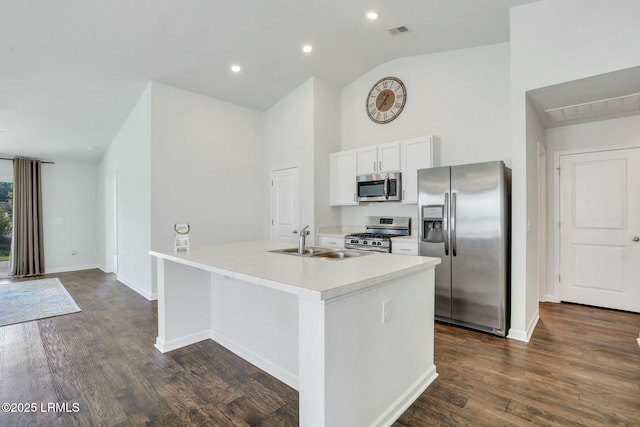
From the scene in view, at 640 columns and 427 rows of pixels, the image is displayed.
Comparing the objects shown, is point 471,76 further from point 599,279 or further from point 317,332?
point 317,332

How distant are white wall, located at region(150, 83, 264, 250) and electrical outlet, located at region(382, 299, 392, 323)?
144 inches

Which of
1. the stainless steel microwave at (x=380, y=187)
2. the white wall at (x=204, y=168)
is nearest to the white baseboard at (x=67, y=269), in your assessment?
the white wall at (x=204, y=168)

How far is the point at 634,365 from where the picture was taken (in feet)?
8.02

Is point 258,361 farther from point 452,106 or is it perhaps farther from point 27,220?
point 27,220

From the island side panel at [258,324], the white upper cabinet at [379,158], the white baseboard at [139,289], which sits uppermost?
the white upper cabinet at [379,158]

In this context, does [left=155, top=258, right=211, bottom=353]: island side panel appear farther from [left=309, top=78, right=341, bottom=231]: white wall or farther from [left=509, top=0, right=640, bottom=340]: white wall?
[left=509, top=0, right=640, bottom=340]: white wall

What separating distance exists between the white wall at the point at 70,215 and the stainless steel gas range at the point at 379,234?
21.3 ft

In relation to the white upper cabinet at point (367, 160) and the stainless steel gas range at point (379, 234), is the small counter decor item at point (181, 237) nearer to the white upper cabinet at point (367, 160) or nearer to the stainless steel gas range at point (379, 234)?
the stainless steel gas range at point (379, 234)

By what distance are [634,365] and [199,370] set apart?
11.0 feet

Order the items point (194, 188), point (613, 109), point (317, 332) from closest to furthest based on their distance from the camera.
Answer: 1. point (317, 332)
2. point (613, 109)
3. point (194, 188)

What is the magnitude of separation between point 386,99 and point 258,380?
13.3ft

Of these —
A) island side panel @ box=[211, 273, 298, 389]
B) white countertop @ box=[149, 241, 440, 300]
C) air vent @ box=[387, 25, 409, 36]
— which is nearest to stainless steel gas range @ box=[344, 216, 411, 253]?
white countertop @ box=[149, 241, 440, 300]

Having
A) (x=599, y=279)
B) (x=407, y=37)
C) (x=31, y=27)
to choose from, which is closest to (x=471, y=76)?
(x=407, y=37)

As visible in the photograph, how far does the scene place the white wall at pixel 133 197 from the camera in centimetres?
447
